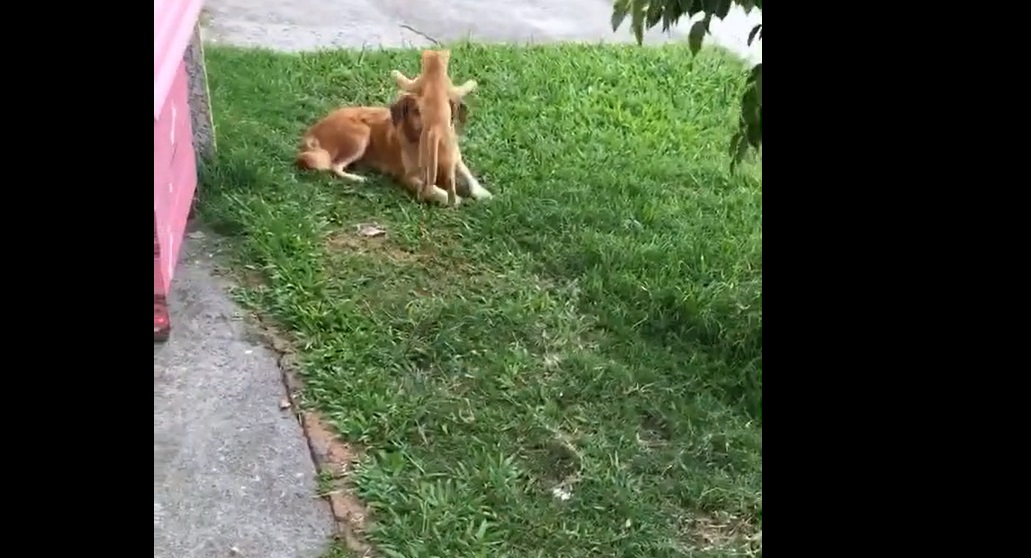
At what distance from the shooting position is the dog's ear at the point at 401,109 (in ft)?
12.2

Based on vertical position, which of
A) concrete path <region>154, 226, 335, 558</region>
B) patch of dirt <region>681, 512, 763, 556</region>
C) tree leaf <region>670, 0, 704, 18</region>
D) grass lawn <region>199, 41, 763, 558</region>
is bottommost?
concrete path <region>154, 226, 335, 558</region>

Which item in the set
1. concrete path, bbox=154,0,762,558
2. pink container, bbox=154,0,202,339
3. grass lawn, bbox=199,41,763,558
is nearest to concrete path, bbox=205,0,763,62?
grass lawn, bbox=199,41,763,558

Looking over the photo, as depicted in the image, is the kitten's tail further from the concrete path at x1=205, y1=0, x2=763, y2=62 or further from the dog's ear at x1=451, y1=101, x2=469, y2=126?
the concrete path at x1=205, y1=0, x2=763, y2=62

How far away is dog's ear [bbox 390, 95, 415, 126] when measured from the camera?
371 centimetres

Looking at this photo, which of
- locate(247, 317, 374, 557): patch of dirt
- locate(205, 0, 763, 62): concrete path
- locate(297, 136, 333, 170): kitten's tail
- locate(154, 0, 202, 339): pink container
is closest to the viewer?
locate(247, 317, 374, 557): patch of dirt

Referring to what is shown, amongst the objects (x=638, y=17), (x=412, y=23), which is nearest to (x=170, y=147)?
(x=638, y=17)

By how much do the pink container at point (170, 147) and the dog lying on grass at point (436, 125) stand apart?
0.67m

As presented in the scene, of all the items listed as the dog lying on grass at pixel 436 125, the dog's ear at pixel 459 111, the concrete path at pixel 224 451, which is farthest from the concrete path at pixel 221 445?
the dog's ear at pixel 459 111

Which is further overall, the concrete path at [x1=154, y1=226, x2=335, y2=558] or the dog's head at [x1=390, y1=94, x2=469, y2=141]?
→ the dog's head at [x1=390, y1=94, x2=469, y2=141]

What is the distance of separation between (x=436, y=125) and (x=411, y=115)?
0.10 m

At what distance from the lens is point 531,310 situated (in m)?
3.12

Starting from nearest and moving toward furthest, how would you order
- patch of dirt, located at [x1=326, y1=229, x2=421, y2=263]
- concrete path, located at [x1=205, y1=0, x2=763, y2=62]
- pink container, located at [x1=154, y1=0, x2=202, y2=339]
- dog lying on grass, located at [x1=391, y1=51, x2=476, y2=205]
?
pink container, located at [x1=154, y1=0, x2=202, y2=339]
patch of dirt, located at [x1=326, y1=229, x2=421, y2=263]
dog lying on grass, located at [x1=391, y1=51, x2=476, y2=205]
concrete path, located at [x1=205, y1=0, x2=763, y2=62]
